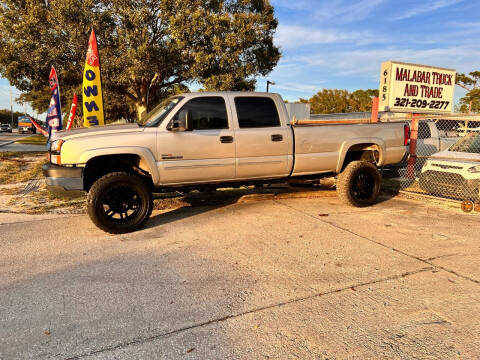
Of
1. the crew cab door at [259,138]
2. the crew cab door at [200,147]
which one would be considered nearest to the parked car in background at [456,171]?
the crew cab door at [259,138]

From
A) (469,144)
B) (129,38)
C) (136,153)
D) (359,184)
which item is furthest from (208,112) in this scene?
(129,38)

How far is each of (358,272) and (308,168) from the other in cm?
259

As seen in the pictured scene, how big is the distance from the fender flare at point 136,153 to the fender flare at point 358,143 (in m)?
3.21

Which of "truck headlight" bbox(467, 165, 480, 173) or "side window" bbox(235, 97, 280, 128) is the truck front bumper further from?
"truck headlight" bbox(467, 165, 480, 173)

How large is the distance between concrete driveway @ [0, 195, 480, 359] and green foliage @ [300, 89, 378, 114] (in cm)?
5107

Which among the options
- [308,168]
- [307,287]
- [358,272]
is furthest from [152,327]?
[308,168]

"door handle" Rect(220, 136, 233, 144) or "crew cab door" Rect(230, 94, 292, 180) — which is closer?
"door handle" Rect(220, 136, 233, 144)

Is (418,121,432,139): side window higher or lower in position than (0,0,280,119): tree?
lower

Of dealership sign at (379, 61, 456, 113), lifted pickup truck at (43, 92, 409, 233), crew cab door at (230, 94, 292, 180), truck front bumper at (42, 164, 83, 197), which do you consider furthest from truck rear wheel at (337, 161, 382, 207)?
dealership sign at (379, 61, 456, 113)

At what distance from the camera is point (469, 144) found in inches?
284

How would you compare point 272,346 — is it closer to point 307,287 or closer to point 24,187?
point 307,287

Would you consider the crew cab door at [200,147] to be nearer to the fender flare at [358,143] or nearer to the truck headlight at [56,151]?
the truck headlight at [56,151]

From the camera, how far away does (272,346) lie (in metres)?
2.34

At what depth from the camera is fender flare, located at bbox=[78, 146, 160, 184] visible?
4527 mm
